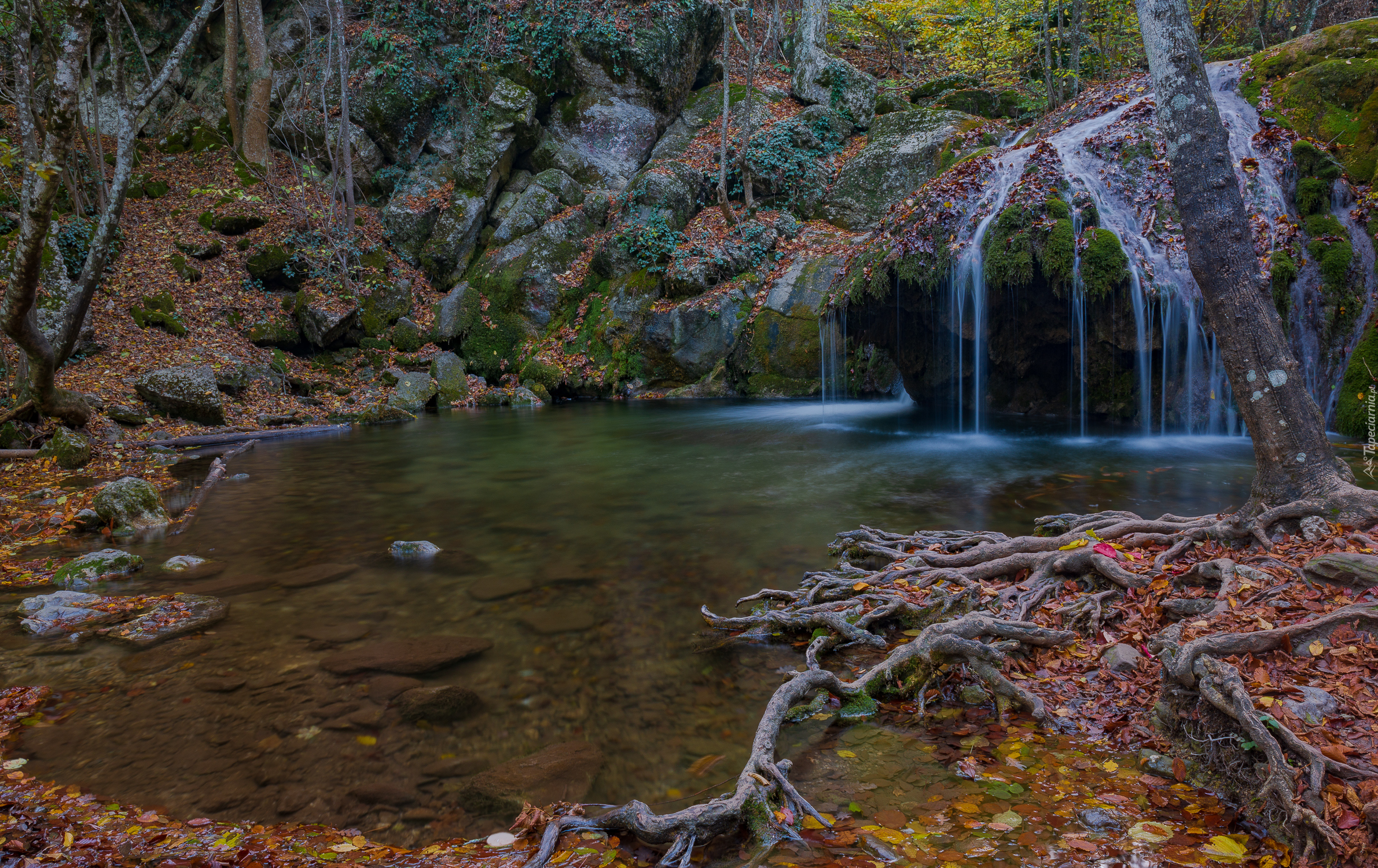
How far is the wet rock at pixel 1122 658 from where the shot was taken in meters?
3.03

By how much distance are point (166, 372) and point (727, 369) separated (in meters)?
12.2

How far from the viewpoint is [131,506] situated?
6.62 m

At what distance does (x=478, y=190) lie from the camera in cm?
2217

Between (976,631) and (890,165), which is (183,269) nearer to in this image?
(890,165)

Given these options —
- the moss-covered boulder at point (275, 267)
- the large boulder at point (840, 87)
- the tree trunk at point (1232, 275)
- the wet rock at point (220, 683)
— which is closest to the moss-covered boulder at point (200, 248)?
the moss-covered boulder at point (275, 267)

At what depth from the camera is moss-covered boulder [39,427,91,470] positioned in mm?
8750

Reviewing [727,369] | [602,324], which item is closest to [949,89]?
[727,369]

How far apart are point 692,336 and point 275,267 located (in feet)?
38.6

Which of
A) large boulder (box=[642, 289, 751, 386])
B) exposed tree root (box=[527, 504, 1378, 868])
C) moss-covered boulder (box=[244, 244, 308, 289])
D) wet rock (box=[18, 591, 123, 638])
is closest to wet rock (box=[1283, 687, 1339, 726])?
exposed tree root (box=[527, 504, 1378, 868])

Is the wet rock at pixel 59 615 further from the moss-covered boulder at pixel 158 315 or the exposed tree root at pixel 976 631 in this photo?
the moss-covered boulder at pixel 158 315

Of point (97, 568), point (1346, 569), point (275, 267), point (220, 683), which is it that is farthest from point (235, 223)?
point (1346, 569)

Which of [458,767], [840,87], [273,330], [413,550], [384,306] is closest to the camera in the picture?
[458,767]

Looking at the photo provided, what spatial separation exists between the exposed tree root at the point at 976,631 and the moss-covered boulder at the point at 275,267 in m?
19.0

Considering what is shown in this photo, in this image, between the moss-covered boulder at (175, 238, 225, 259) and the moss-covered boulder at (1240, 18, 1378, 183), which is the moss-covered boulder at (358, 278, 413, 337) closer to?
the moss-covered boulder at (175, 238, 225, 259)
